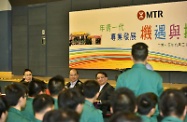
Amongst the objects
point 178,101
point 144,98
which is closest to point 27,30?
point 144,98

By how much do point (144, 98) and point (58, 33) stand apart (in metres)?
6.47

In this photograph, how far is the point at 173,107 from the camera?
1.96 m

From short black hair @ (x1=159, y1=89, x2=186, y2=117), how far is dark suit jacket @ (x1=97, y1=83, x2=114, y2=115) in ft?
6.72

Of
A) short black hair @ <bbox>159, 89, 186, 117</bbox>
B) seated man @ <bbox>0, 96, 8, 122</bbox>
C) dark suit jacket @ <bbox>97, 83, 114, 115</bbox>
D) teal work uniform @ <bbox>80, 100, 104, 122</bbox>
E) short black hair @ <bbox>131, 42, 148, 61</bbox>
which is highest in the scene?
short black hair @ <bbox>131, 42, 148, 61</bbox>

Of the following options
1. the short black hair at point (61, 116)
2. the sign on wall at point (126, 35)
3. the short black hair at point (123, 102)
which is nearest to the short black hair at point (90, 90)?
the short black hair at point (123, 102)

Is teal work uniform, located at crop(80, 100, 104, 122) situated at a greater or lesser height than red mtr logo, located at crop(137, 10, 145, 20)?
lesser

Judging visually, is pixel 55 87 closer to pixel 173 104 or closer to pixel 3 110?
pixel 3 110

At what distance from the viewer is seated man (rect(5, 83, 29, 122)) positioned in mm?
2803

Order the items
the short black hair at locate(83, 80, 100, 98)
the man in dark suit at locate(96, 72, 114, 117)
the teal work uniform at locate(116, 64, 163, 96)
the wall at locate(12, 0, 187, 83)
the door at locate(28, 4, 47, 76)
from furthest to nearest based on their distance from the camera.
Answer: the door at locate(28, 4, 47, 76)
the wall at locate(12, 0, 187, 83)
the man in dark suit at locate(96, 72, 114, 117)
the short black hair at locate(83, 80, 100, 98)
the teal work uniform at locate(116, 64, 163, 96)

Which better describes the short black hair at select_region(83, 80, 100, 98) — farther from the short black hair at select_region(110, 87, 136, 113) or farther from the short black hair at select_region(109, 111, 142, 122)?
the short black hair at select_region(109, 111, 142, 122)

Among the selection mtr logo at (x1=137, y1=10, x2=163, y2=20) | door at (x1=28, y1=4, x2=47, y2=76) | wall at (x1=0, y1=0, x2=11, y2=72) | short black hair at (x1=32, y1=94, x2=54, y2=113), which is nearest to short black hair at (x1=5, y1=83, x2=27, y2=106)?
short black hair at (x1=32, y1=94, x2=54, y2=113)

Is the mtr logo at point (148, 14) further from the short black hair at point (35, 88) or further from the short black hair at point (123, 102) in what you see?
the short black hair at point (123, 102)

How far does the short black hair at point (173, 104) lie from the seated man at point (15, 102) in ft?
4.46

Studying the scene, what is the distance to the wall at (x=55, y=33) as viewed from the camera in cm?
807
